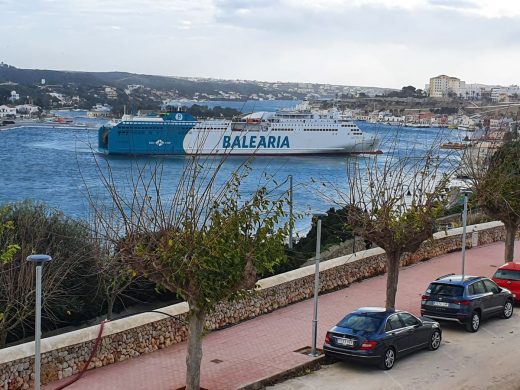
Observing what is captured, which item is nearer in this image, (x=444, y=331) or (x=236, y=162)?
(x=444, y=331)

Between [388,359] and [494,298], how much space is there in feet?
14.2

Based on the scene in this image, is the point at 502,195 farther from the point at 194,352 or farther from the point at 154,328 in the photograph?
the point at 194,352

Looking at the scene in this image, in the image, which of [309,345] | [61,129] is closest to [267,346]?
[309,345]

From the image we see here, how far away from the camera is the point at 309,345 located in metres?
13.2

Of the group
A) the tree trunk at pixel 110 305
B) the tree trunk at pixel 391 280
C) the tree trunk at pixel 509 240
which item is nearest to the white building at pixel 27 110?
the tree trunk at pixel 509 240

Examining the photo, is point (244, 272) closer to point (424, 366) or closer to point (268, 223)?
point (268, 223)

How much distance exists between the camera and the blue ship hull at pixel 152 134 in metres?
100

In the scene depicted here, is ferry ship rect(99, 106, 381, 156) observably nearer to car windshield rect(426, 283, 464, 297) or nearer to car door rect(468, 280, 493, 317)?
car door rect(468, 280, 493, 317)

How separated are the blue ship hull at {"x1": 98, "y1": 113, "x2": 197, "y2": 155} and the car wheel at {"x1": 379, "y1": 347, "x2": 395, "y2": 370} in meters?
89.9

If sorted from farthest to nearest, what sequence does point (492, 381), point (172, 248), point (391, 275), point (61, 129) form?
1. point (61, 129)
2. point (391, 275)
3. point (492, 381)
4. point (172, 248)

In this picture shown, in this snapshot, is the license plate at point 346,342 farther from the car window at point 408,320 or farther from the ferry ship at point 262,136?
the ferry ship at point 262,136

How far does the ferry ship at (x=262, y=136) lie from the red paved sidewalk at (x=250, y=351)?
270 feet

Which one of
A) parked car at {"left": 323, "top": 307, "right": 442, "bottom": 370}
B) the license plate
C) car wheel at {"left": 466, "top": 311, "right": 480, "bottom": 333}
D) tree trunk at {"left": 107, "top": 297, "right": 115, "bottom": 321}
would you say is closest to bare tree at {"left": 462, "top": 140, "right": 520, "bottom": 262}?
car wheel at {"left": 466, "top": 311, "right": 480, "bottom": 333}

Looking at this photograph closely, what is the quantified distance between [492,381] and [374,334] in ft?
6.63
